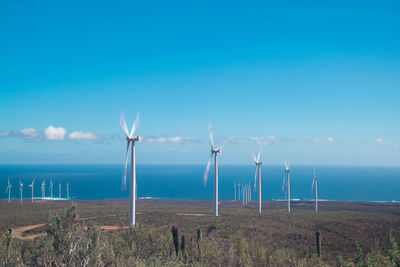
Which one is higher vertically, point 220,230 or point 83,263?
point 83,263

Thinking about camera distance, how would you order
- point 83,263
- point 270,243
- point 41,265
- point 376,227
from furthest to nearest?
point 376,227 < point 270,243 < point 41,265 < point 83,263

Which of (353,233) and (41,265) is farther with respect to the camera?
(353,233)

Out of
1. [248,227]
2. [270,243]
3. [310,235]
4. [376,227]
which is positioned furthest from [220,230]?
[376,227]

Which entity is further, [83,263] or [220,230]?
[220,230]

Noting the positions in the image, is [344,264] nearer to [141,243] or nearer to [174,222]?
[141,243]

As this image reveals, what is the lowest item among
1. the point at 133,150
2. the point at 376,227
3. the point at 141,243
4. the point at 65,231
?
the point at 376,227

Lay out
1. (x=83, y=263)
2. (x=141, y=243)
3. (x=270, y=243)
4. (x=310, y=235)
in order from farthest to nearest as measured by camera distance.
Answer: (x=310, y=235), (x=270, y=243), (x=141, y=243), (x=83, y=263)

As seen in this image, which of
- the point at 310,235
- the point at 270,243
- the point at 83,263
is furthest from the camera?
the point at 310,235

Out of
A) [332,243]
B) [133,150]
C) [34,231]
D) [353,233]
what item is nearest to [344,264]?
[332,243]

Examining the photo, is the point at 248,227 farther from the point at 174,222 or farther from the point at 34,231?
the point at 34,231
